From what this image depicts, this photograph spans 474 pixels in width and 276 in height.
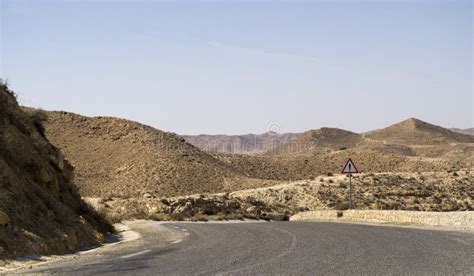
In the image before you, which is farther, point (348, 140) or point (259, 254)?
point (348, 140)

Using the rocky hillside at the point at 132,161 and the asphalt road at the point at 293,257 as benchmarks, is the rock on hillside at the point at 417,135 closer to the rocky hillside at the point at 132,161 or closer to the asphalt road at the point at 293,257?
the rocky hillside at the point at 132,161

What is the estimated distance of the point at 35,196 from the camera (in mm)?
19156

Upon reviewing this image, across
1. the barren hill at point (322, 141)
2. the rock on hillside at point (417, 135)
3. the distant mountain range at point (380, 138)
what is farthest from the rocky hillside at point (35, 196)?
the rock on hillside at point (417, 135)

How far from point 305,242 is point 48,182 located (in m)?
9.13

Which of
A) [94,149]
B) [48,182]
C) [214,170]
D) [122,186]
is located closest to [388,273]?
[48,182]

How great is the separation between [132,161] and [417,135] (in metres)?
96.7

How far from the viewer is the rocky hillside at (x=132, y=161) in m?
82.7

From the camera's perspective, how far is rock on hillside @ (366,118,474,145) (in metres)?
160

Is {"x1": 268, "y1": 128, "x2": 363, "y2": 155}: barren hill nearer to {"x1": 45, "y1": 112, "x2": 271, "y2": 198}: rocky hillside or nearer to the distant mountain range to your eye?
the distant mountain range

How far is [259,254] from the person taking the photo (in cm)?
1502

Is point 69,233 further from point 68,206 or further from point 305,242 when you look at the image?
point 305,242

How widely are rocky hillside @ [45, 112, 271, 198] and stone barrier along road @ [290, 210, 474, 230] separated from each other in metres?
39.9

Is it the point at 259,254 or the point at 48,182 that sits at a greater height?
the point at 48,182

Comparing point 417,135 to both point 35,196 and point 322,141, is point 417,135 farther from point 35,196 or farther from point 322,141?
point 35,196
